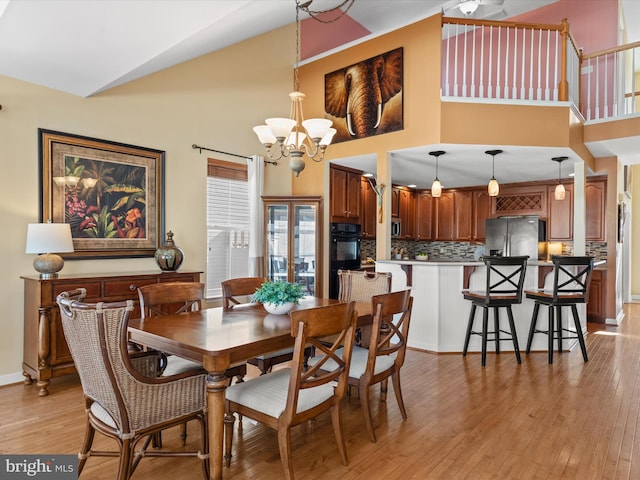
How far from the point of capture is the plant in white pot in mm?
2781

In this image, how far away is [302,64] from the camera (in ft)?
20.1

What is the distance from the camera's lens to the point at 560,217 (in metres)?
7.21

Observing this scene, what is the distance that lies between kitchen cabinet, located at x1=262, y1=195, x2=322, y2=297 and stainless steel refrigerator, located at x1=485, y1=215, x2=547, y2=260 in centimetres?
323

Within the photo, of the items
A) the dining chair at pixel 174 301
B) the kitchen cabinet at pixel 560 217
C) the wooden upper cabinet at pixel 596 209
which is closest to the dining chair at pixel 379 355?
the dining chair at pixel 174 301

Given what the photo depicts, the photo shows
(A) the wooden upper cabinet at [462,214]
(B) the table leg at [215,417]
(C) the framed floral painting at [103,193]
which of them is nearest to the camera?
(B) the table leg at [215,417]

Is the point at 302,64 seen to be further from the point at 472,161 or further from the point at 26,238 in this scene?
the point at 26,238

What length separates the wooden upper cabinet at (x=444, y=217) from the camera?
27.3 ft

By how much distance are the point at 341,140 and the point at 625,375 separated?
13.3 ft

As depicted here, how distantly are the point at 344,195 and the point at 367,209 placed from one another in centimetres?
70

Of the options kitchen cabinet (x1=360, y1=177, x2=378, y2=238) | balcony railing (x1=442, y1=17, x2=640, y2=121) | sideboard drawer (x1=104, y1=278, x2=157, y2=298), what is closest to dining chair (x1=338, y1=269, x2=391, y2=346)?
sideboard drawer (x1=104, y1=278, x2=157, y2=298)

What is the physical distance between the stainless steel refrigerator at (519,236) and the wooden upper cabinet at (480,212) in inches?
13.3

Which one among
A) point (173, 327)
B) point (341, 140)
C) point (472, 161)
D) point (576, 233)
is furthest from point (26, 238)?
point (576, 233)

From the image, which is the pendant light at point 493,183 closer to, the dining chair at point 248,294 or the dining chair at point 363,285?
the dining chair at point 363,285

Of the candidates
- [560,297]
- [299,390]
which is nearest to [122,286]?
[299,390]
